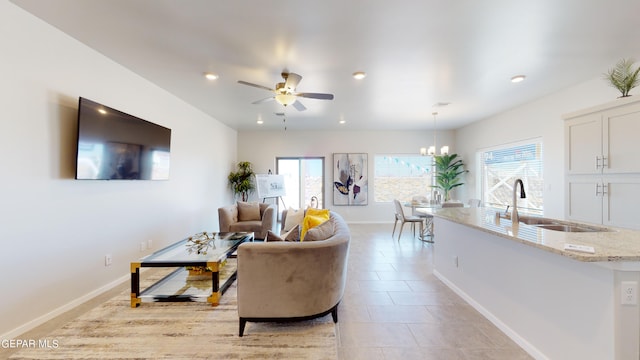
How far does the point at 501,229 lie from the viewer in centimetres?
211

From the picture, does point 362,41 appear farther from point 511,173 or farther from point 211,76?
point 511,173

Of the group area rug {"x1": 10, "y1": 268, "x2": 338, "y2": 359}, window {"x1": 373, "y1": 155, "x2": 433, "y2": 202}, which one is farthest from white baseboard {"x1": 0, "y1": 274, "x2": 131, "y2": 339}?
window {"x1": 373, "y1": 155, "x2": 433, "y2": 202}

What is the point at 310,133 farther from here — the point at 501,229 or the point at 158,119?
the point at 501,229

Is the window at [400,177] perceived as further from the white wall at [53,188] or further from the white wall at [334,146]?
the white wall at [53,188]

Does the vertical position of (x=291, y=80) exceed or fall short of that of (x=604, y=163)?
it exceeds it

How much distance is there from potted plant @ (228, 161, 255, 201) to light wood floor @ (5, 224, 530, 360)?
4.00m

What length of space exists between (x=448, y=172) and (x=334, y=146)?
3.19 m

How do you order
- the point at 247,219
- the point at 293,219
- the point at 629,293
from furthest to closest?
the point at 247,219
the point at 293,219
the point at 629,293

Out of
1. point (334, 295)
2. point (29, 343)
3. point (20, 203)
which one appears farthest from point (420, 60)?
point (29, 343)

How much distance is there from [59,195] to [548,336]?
13.8ft

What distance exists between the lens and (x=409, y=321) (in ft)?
7.81

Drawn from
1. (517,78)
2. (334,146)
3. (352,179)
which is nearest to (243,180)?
(334,146)

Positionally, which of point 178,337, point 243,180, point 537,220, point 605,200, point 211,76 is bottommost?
point 178,337

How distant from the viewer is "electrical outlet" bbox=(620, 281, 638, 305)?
1.35 meters
